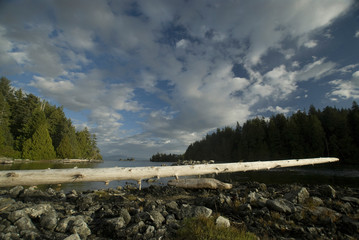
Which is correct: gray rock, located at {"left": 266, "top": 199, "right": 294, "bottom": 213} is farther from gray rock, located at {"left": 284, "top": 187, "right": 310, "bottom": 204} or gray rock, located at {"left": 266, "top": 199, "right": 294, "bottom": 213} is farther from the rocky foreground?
gray rock, located at {"left": 284, "top": 187, "right": 310, "bottom": 204}

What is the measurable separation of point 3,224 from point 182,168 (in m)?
7.49

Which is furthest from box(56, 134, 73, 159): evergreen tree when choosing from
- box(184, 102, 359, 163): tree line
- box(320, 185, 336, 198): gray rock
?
box(184, 102, 359, 163): tree line

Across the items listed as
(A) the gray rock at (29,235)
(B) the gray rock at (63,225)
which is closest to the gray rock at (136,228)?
(B) the gray rock at (63,225)

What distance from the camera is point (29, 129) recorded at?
43.3m

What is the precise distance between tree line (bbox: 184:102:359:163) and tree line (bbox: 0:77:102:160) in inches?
2642

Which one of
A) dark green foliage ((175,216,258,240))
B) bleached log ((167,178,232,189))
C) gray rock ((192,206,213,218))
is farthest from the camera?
bleached log ((167,178,232,189))

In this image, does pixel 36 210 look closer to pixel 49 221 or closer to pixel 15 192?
pixel 49 221

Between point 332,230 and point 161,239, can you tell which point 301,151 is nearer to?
point 332,230

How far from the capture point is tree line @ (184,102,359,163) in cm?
4225

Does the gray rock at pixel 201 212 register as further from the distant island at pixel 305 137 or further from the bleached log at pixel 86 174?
the distant island at pixel 305 137

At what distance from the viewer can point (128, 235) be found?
159 inches

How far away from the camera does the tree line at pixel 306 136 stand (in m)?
42.2

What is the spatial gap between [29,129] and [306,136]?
80.3 metres

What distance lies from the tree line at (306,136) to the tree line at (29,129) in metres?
67.1
